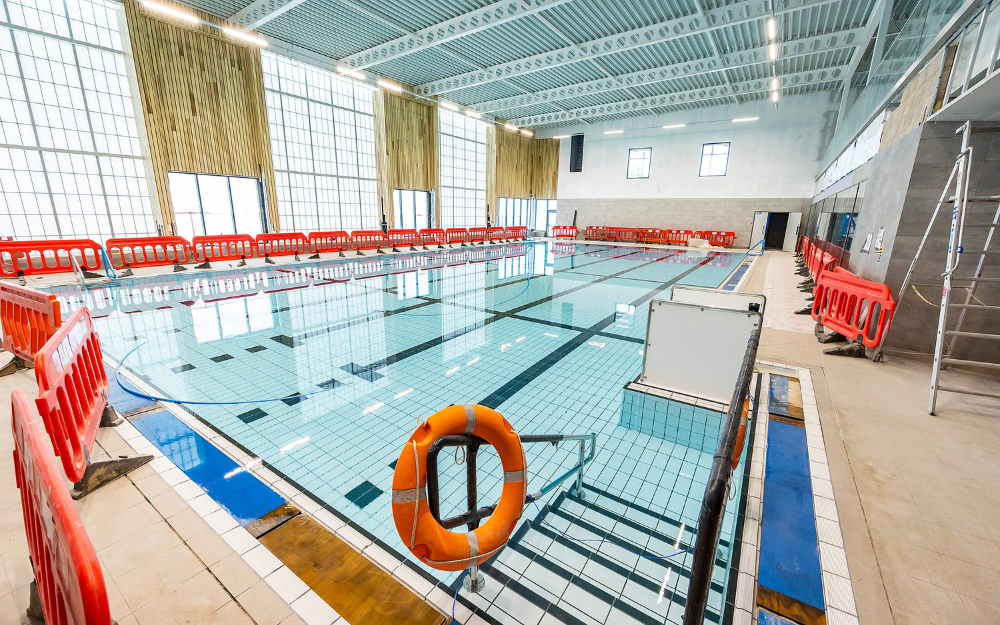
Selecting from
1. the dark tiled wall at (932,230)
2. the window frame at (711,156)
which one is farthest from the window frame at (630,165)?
the dark tiled wall at (932,230)

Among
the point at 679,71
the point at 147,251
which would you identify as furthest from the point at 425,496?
the point at 679,71

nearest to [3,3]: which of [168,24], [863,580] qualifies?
[168,24]

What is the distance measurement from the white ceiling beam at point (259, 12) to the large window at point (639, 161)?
18810 mm

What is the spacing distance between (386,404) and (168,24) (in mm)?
13818

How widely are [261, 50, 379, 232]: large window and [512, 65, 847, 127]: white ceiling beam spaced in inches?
412

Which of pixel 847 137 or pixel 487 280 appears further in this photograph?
pixel 487 280

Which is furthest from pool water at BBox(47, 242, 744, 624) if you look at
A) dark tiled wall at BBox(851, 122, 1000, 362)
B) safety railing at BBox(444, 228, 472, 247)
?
safety railing at BBox(444, 228, 472, 247)

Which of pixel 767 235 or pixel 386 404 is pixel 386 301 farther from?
pixel 767 235

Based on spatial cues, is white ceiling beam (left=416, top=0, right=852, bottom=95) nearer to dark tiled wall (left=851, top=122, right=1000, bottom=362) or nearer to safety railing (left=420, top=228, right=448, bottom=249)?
safety railing (left=420, top=228, right=448, bottom=249)

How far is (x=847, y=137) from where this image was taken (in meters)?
9.40

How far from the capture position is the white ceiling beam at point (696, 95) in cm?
1463

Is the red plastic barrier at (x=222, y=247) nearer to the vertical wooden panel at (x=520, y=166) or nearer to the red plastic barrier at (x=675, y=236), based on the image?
the vertical wooden panel at (x=520, y=166)

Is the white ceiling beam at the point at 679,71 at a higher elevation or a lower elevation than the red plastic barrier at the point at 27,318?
higher

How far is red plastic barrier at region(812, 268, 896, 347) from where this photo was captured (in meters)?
4.09
